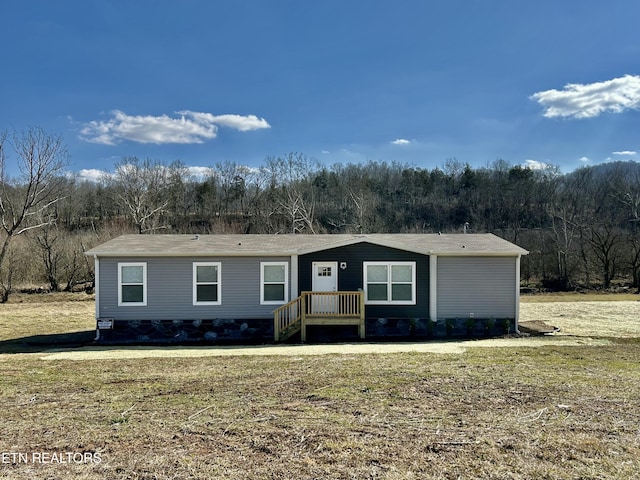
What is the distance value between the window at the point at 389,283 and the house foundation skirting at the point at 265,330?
61cm

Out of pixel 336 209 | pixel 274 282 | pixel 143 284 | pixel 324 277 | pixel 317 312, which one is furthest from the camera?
pixel 336 209

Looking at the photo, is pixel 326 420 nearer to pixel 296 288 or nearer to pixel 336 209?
pixel 296 288

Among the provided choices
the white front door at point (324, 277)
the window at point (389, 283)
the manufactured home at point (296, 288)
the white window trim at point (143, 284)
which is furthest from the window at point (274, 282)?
the white window trim at point (143, 284)

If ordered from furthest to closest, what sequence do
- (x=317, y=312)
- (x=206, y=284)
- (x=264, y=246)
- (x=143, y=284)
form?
(x=264, y=246) < (x=206, y=284) < (x=143, y=284) < (x=317, y=312)

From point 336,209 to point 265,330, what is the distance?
3155 centimetres

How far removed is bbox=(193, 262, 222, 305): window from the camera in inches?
541

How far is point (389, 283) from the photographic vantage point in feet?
45.9

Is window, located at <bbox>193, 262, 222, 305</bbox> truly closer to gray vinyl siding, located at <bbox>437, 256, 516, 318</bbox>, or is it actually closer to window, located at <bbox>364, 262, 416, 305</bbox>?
window, located at <bbox>364, 262, 416, 305</bbox>

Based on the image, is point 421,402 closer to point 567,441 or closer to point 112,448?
point 567,441

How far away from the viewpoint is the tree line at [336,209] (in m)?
28.2

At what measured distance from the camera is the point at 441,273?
13977 mm

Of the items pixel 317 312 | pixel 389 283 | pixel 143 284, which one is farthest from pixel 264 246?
pixel 389 283

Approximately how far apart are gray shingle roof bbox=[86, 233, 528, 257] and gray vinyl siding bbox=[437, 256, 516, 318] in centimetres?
38

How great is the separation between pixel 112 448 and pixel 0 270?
25210 mm
